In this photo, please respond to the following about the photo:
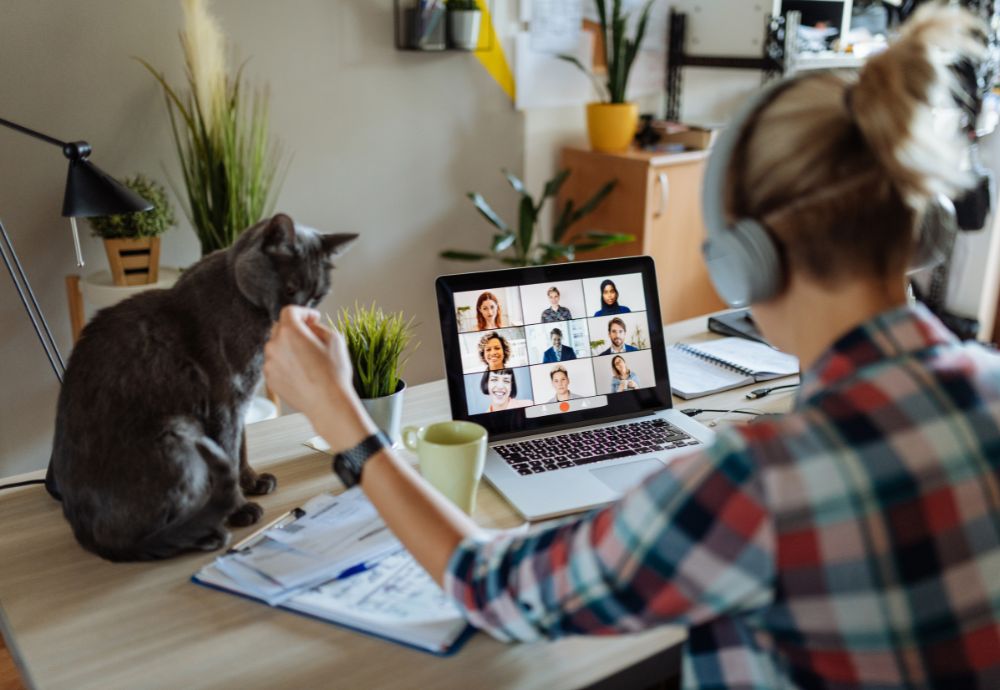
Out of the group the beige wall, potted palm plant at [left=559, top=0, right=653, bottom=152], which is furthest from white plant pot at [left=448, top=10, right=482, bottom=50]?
potted palm plant at [left=559, top=0, right=653, bottom=152]

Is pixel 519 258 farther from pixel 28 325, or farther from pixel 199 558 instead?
pixel 199 558

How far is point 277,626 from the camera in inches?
37.7

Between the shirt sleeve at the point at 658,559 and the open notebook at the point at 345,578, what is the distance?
0.67ft

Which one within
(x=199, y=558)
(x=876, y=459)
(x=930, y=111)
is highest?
(x=930, y=111)

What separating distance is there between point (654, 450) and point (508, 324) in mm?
302

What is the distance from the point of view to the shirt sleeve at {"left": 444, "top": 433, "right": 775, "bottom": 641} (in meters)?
0.64

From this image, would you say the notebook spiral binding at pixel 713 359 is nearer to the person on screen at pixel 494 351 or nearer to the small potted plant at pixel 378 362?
the person on screen at pixel 494 351

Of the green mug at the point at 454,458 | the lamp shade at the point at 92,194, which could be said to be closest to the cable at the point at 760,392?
the green mug at the point at 454,458

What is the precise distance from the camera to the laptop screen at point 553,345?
1363 mm

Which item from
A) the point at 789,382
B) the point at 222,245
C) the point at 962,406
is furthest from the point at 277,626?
the point at 222,245

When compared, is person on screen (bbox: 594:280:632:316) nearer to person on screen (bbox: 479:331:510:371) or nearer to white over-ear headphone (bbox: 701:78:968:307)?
person on screen (bbox: 479:331:510:371)

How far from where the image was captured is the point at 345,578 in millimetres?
1037

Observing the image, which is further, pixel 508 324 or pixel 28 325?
pixel 28 325

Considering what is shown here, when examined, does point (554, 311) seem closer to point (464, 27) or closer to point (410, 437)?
point (410, 437)
